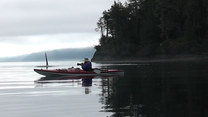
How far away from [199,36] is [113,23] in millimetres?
35700

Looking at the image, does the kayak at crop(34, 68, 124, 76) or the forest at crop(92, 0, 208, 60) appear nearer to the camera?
the kayak at crop(34, 68, 124, 76)

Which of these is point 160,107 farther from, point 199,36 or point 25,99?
point 199,36

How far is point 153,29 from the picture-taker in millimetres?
97875

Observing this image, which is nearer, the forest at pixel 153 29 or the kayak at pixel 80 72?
the kayak at pixel 80 72

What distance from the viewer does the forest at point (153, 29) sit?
8131cm

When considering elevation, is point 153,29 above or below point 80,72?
above

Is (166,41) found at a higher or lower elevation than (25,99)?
higher

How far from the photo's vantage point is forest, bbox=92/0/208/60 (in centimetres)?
8131

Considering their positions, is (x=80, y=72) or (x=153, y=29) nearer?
(x=80, y=72)

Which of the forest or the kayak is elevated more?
the forest

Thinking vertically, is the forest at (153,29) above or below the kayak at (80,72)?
above

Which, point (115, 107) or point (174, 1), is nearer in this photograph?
point (115, 107)

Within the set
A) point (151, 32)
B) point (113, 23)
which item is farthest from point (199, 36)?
point (113, 23)

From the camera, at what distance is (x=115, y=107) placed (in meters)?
15.7
